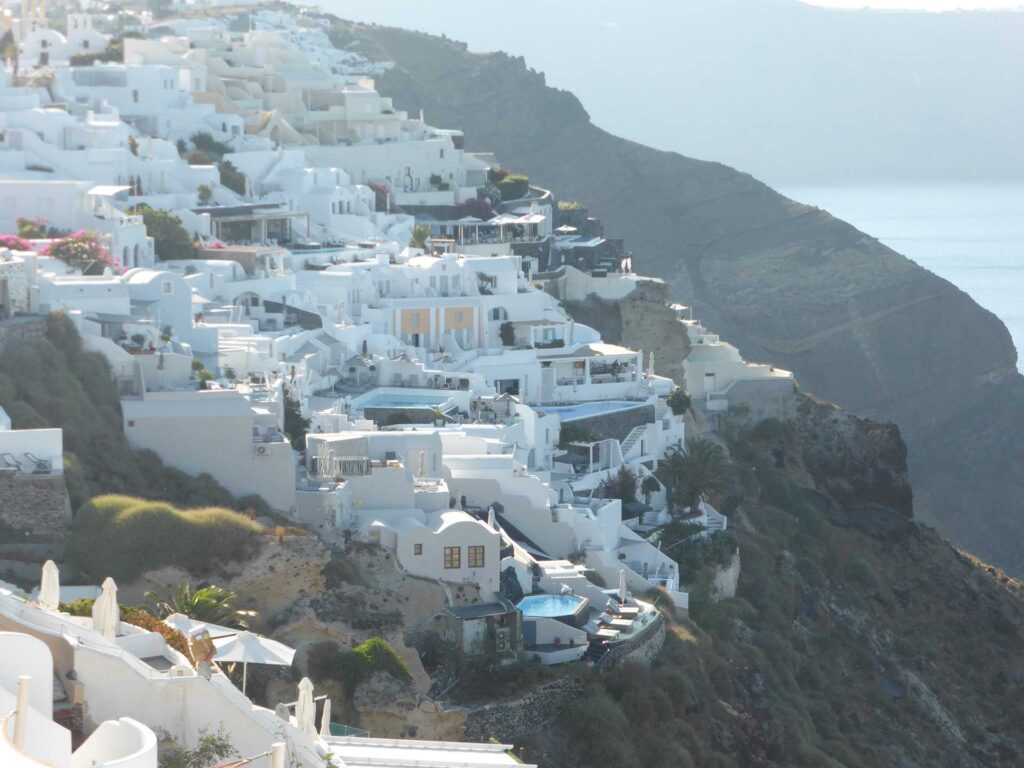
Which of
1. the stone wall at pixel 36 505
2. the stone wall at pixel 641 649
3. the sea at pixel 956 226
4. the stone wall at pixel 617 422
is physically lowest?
the sea at pixel 956 226

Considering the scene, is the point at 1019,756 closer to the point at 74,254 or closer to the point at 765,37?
the point at 74,254

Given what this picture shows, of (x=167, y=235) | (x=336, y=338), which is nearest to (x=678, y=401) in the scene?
(x=336, y=338)

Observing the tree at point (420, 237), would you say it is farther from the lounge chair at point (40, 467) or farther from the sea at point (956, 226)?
the sea at point (956, 226)

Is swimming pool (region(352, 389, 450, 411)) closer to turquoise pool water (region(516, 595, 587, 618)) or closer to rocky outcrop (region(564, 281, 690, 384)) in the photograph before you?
turquoise pool water (region(516, 595, 587, 618))

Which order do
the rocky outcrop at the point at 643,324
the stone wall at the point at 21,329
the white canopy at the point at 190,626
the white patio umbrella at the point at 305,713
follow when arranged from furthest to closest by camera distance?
the rocky outcrop at the point at 643,324 < the stone wall at the point at 21,329 < the white canopy at the point at 190,626 < the white patio umbrella at the point at 305,713

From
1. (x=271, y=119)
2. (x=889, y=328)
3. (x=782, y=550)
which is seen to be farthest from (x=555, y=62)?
(x=782, y=550)

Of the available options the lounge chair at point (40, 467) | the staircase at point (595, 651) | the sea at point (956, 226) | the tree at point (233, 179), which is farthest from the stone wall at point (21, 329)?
Answer: the sea at point (956, 226)

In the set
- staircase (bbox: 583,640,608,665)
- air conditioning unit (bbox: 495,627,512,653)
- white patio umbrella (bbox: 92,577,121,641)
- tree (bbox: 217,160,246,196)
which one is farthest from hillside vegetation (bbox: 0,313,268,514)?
tree (bbox: 217,160,246,196)
